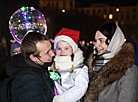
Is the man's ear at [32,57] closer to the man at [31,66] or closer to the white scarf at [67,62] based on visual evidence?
the man at [31,66]

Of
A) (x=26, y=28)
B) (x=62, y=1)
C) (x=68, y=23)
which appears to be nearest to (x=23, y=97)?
(x=26, y=28)

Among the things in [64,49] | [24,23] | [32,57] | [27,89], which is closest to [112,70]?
[64,49]

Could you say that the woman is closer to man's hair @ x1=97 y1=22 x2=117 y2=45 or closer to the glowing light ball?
man's hair @ x1=97 y1=22 x2=117 y2=45

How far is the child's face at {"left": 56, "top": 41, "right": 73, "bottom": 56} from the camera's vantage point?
3.09 metres

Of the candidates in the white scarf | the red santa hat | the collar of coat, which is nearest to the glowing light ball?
the red santa hat

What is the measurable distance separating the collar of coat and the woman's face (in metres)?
0.29

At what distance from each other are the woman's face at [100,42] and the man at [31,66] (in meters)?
0.93

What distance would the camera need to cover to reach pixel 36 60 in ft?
7.55

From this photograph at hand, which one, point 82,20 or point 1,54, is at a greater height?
point 1,54

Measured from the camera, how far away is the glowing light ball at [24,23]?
323cm

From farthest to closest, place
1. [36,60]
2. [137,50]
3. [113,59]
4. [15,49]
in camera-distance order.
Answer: [137,50], [15,49], [113,59], [36,60]

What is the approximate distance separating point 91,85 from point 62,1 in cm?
7626

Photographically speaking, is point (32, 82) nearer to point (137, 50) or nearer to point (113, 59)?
point (113, 59)

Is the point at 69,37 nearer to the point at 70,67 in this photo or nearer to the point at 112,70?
the point at 70,67
